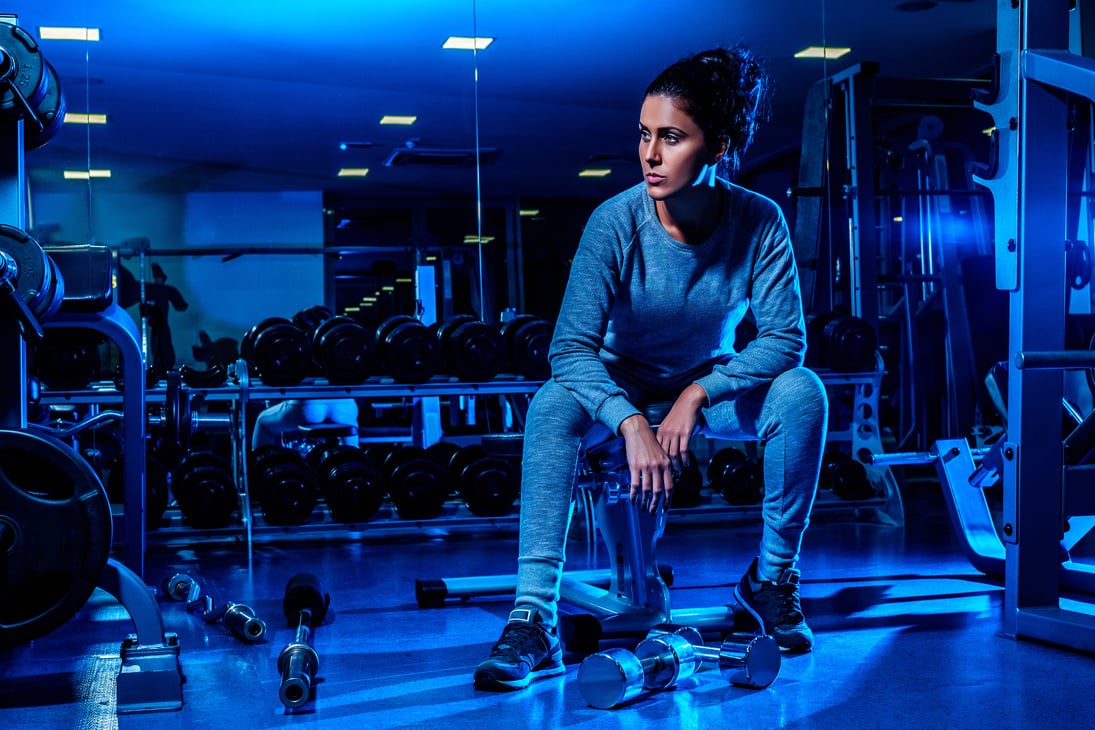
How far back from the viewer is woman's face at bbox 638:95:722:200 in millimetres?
1822

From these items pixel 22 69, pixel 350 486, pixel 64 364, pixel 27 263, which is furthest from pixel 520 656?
pixel 64 364

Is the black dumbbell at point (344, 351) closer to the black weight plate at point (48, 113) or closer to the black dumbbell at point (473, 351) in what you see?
the black dumbbell at point (473, 351)

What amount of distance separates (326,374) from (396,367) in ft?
0.86

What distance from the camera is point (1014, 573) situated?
6.38 ft

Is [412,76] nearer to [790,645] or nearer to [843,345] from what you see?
[843,345]

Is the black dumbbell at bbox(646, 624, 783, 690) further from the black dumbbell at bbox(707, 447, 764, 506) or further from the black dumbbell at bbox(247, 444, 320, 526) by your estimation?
the black dumbbell at bbox(707, 447, 764, 506)

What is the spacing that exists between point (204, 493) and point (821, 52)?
408cm

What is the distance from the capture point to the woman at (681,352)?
173cm

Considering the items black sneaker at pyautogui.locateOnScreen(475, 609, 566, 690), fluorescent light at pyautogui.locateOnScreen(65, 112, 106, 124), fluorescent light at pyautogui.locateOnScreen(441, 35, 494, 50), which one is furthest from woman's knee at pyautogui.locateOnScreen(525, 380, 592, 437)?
fluorescent light at pyautogui.locateOnScreen(65, 112, 106, 124)

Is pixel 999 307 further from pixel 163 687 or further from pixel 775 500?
pixel 163 687

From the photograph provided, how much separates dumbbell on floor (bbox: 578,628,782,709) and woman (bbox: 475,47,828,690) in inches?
6.0

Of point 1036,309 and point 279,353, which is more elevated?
point 1036,309

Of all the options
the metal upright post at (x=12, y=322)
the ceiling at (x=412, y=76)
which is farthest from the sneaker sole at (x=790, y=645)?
the ceiling at (x=412, y=76)

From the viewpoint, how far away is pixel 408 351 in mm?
3623
